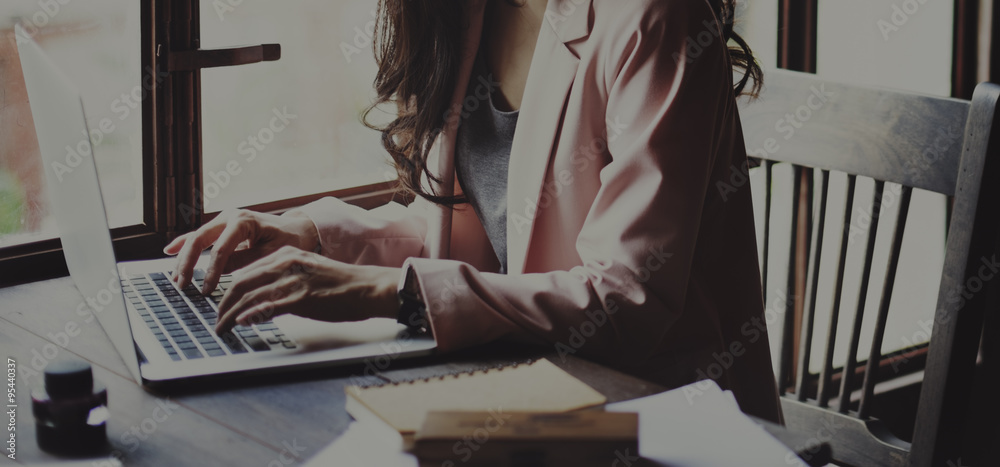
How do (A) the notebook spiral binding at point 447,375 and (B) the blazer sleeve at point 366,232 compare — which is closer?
(A) the notebook spiral binding at point 447,375

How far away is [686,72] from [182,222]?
Answer: 85 centimetres

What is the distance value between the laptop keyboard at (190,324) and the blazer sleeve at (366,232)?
18 centimetres

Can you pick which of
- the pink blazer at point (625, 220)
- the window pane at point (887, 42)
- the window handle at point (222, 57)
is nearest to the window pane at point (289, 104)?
the window handle at point (222, 57)

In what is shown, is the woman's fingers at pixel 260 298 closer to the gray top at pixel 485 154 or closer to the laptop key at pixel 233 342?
the laptop key at pixel 233 342

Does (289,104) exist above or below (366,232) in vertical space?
above

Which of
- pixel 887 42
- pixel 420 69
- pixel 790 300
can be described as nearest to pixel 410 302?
pixel 420 69

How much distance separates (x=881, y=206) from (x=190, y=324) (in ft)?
2.95

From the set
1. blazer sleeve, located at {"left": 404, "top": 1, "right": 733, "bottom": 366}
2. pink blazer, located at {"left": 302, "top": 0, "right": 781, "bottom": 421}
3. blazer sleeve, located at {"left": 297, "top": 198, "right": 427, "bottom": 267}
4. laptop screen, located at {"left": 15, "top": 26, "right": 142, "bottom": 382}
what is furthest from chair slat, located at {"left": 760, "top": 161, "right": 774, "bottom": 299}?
laptop screen, located at {"left": 15, "top": 26, "right": 142, "bottom": 382}

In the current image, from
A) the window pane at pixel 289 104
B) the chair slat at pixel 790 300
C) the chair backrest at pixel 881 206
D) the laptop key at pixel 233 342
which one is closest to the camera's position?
the laptop key at pixel 233 342

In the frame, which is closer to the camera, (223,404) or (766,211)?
(223,404)

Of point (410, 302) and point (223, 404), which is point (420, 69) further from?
point (223, 404)

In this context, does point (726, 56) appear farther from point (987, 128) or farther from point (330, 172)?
point (330, 172)

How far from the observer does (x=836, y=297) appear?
4.36 ft

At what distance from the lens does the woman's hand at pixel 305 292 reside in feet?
3.19
